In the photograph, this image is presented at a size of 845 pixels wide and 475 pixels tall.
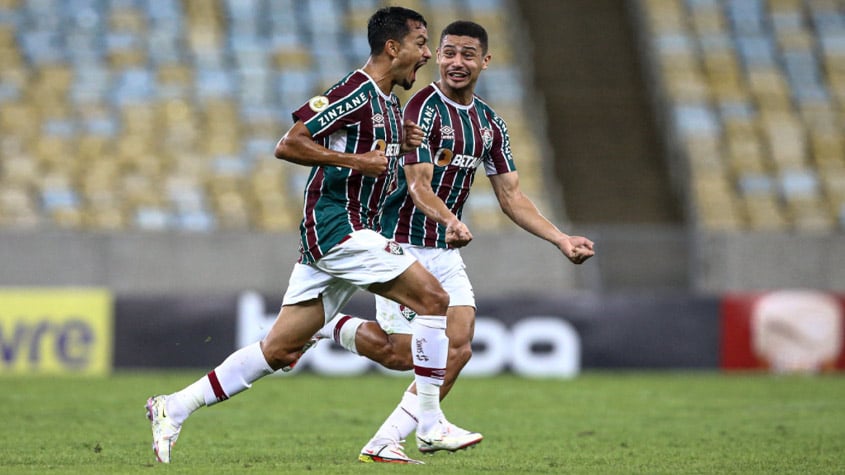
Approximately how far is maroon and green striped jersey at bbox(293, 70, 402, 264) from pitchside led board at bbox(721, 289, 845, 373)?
8.81 m

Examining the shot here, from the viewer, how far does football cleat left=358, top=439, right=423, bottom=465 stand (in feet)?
22.9

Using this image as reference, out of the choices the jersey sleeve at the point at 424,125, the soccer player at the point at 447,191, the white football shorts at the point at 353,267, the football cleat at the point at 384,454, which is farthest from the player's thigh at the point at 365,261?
the football cleat at the point at 384,454

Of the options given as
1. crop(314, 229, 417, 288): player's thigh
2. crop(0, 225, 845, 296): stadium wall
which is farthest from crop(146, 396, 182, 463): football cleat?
crop(0, 225, 845, 296): stadium wall

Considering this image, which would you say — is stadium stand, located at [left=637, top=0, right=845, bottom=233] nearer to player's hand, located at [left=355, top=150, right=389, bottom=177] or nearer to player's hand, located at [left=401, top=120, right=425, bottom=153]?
player's hand, located at [left=401, top=120, right=425, bottom=153]

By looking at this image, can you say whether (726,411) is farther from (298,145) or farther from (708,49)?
(708,49)

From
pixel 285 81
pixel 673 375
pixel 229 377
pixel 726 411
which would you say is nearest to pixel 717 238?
pixel 673 375

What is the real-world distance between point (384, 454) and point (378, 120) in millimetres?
1655

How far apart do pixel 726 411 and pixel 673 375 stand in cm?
405

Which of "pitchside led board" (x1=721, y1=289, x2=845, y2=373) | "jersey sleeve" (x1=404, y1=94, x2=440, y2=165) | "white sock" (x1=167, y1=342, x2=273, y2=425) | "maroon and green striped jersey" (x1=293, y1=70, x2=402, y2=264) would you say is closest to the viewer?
"maroon and green striped jersey" (x1=293, y1=70, x2=402, y2=264)

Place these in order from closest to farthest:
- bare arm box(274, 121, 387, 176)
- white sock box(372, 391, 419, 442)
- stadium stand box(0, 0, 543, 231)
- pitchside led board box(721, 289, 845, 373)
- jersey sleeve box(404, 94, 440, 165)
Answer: bare arm box(274, 121, 387, 176), white sock box(372, 391, 419, 442), jersey sleeve box(404, 94, 440, 165), pitchside led board box(721, 289, 845, 373), stadium stand box(0, 0, 543, 231)

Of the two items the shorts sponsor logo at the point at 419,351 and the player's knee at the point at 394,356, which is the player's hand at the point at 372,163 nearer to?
the shorts sponsor logo at the point at 419,351

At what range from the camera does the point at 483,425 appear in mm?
9469

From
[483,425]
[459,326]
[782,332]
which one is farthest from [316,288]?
[782,332]

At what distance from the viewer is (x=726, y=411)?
10648mm
